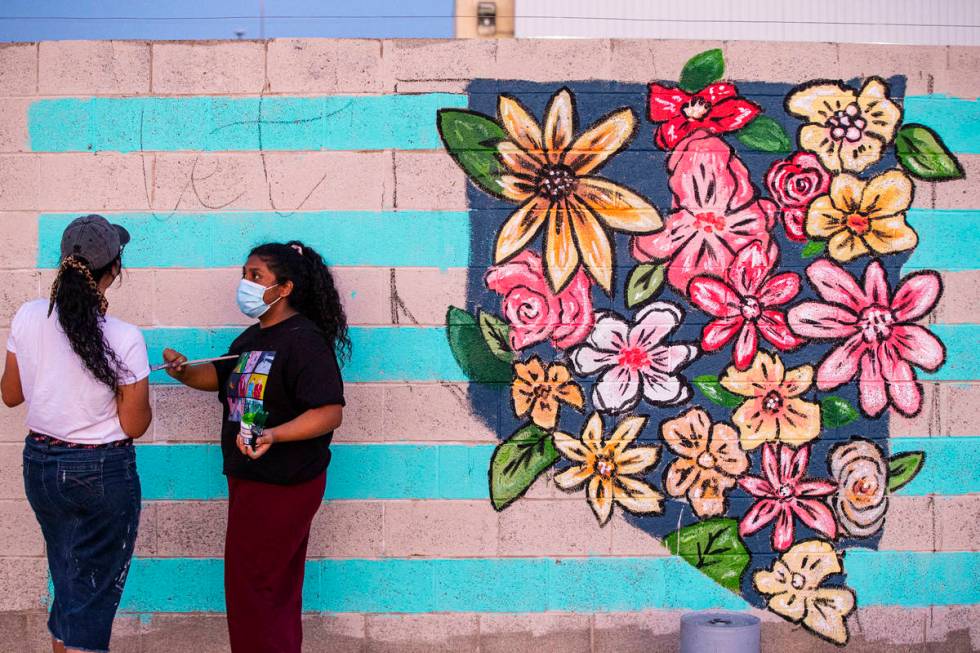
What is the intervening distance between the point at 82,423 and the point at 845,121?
3.02 m

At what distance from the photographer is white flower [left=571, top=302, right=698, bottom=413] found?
162 inches

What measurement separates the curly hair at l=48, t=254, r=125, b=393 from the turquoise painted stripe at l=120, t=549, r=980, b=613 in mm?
1200

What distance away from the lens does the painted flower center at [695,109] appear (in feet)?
13.5

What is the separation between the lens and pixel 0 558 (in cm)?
413

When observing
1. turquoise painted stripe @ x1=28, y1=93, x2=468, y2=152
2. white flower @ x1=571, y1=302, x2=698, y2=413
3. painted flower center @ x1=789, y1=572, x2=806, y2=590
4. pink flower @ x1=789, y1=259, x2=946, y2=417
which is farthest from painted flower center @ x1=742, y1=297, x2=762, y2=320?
turquoise painted stripe @ x1=28, y1=93, x2=468, y2=152

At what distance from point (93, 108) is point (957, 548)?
12.6ft

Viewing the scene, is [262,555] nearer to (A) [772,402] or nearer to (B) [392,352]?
(B) [392,352]

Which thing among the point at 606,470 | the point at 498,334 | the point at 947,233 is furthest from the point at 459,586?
the point at 947,233

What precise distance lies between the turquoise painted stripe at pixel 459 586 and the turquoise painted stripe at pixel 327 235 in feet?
3.88

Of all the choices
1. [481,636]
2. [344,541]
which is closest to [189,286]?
[344,541]

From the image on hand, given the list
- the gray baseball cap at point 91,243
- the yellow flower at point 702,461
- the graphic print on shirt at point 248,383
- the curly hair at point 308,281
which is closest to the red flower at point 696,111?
the yellow flower at point 702,461

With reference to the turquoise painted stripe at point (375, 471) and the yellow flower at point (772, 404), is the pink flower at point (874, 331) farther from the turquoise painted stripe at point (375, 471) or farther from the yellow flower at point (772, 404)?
the turquoise painted stripe at point (375, 471)

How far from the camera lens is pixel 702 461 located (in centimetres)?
412

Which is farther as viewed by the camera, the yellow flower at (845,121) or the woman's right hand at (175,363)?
the yellow flower at (845,121)
